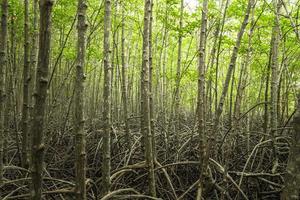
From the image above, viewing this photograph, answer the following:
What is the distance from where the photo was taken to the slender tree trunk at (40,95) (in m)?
1.26

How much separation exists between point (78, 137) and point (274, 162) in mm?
2649

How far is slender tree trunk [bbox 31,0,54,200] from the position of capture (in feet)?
4.12

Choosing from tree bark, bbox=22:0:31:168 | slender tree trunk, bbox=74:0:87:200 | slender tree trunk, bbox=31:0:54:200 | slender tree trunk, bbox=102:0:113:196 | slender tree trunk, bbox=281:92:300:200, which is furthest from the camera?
tree bark, bbox=22:0:31:168

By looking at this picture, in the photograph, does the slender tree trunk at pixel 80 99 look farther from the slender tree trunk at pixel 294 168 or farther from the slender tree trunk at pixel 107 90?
the slender tree trunk at pixel 294 168

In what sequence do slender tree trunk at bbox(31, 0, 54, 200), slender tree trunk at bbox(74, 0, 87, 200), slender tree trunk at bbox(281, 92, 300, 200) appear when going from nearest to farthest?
slender tree trunk at bbox(31, 0, 54, 200), slender tree trunk at bbox(281, 92, 300, 200), slender tree trunk at bbox(74, 0, 87, 200)

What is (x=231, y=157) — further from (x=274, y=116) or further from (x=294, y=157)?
(x=294, y=157)

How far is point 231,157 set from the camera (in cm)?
451

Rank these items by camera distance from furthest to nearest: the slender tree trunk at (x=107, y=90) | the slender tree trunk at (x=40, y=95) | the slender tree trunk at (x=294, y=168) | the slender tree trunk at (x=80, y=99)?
the slender tree trunk at (x=107, y=90), the slender tree trunk at (x=80, y=99), the slender tree trunk at (x=294, y=168), the slender tree trunk at (x=40, y=95)

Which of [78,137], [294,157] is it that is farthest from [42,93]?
[294,157]

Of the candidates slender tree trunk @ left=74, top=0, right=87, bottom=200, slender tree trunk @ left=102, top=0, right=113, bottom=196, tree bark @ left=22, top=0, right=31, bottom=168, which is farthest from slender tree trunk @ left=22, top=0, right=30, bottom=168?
slender tree trunk @ left=74, top=0, right=87, bottom=200

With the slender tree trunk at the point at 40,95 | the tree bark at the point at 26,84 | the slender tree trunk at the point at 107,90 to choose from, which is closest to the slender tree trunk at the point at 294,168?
the slender tree trunk at the point at 40,95

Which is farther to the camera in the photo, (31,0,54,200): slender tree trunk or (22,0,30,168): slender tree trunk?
(22,0,30,168): slender tree trunk

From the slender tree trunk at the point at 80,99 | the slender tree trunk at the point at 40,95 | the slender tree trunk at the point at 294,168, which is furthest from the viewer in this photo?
the slender tree trunk at the point at 80,99

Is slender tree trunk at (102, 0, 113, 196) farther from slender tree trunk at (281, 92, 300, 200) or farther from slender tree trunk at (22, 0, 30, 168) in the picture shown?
slender tree trunk at (281, 92, 300, 200)
